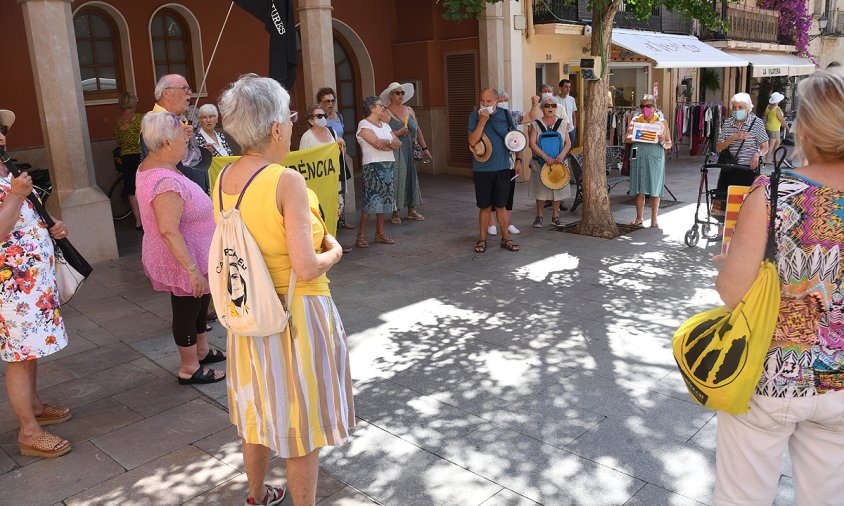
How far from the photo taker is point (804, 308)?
2.30m

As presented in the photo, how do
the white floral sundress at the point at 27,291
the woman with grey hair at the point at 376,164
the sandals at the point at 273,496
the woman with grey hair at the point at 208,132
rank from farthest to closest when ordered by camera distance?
1. the woman with grey hair at the point at 376,164
2. the woman with grey hair at the point at 208,132
3. the white floral sundress at the point at 27,291
4. the sandals at the point at 273,496

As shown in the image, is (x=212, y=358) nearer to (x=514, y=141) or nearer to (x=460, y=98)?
(x=514, y=141)

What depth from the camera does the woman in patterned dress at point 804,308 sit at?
87.0 inches

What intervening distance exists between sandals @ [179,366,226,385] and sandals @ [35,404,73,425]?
71cm

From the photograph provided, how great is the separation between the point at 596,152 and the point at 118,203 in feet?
22.8

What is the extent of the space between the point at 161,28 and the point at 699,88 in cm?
1740

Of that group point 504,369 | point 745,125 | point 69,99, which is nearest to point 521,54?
point 745,125

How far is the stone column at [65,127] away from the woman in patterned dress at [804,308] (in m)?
7.34

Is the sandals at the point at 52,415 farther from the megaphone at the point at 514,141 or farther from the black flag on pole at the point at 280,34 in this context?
the megaphone at the point at 514,141

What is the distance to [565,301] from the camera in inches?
254

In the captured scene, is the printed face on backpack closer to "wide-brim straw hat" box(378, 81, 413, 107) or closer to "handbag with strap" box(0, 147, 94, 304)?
"handbag with strap" box(0, 147, 94, 304)

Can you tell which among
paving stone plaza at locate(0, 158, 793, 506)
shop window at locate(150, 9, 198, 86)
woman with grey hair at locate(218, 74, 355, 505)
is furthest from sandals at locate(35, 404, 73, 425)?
shop window at locate(150, 9, 198, 86)

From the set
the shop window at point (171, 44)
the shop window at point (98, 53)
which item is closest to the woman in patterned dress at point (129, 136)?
the shop window at point (98, 53)

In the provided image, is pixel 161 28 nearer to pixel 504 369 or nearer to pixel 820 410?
pixel 504 369
